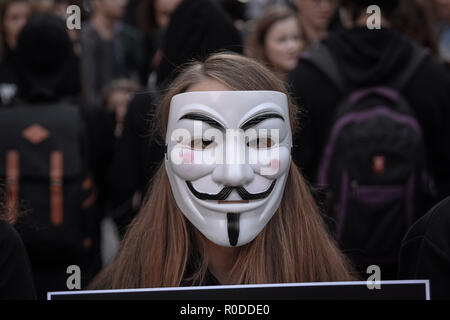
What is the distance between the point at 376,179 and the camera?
3.42 metres

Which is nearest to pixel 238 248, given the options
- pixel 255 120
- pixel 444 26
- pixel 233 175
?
pixel 233 175

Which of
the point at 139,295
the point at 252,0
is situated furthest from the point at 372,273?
the point at 252,0

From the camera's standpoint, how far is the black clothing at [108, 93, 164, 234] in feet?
11.7

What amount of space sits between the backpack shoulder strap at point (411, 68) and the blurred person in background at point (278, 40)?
1.39 meters

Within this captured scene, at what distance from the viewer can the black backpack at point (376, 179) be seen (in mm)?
3412

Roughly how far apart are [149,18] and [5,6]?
90 centimetres

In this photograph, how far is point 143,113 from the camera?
360 centimetres

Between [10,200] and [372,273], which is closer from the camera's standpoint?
[372,273]

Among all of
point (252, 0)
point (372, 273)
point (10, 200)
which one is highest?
point (252, 0)

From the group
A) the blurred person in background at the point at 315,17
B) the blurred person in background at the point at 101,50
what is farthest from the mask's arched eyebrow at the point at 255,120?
the blurred person in background at the point at 101,50

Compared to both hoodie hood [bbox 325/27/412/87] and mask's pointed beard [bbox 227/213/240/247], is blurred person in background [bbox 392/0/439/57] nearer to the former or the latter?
hoodie hood [bbox 325/27/412/87]

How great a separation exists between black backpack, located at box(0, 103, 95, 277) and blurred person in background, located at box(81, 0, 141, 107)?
205cm
